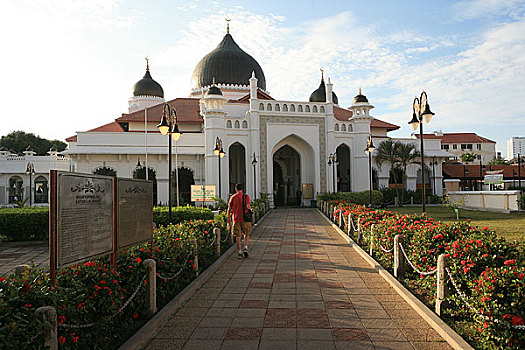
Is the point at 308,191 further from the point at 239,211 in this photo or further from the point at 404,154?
the point at 239,211

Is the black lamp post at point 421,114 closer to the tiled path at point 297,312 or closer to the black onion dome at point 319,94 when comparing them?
the tiled path at point 297,312

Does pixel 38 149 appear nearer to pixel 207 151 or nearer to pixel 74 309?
pixel 207 151

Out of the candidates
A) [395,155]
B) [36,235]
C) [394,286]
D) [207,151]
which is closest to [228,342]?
[394,286]

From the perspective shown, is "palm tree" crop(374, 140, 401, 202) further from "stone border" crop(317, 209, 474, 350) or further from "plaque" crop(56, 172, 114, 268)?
"plaque" crop(56, 172, 114, 268)

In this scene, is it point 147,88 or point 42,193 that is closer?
point 42,193

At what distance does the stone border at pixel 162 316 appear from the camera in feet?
14.3

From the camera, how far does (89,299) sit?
3859 mm

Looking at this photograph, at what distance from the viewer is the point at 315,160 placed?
3042 centimetres

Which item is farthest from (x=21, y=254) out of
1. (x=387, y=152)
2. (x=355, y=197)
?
(x=387, y=152)

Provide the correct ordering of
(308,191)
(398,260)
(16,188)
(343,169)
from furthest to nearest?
(343,169) → (16,188) → (308,191) → (398,260)

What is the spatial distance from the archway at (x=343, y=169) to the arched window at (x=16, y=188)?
2696 cm

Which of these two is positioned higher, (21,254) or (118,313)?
(118,313)

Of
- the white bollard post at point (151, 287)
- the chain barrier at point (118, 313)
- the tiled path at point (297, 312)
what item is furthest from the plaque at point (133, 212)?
the tiled path at point (297, 312)

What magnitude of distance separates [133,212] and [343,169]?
3134cm
